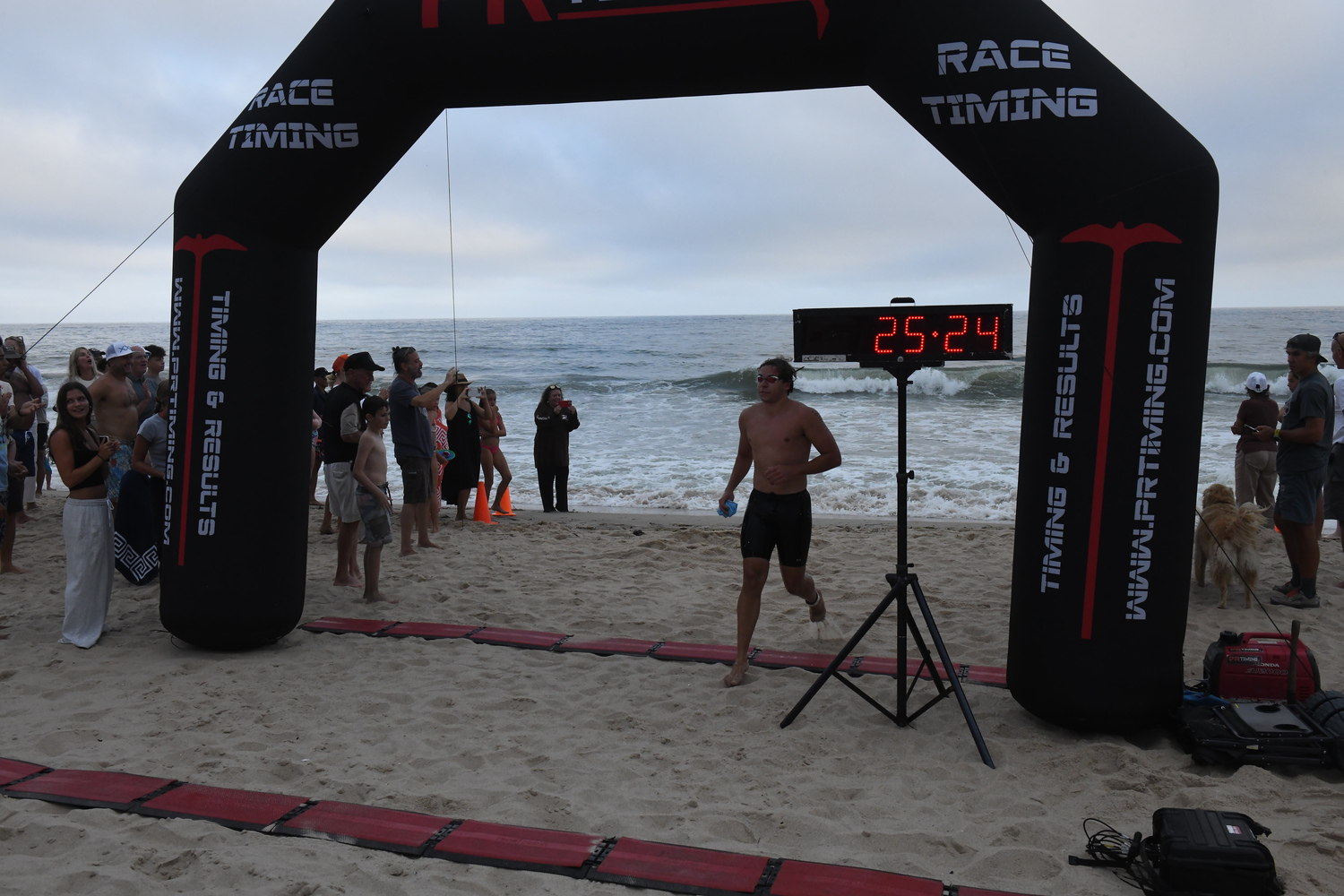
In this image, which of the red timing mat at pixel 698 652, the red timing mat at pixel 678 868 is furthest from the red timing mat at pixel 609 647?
the red timing mat at pixel 678 868

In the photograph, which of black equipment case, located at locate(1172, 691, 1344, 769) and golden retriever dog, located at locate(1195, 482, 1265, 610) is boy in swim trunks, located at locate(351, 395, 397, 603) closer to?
black equipment case, located at locate(1172, 691, 1344, 769)

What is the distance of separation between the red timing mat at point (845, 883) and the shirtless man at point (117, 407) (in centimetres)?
553

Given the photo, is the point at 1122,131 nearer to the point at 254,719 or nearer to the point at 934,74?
the point at 934,74

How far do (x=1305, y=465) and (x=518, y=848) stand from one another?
18.4ft

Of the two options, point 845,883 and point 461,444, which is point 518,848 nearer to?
point 845,883

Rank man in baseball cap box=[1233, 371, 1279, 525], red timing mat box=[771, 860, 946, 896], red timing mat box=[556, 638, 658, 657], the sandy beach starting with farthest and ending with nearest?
man in baseball cap box=[1233, 371, 1279, 525] < red timing mat box=[556, 638, 658, 657] < the sandy beach < red timing mat box=[771, 860, 946, 896]

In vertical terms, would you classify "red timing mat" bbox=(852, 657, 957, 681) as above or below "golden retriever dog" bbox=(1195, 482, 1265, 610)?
below

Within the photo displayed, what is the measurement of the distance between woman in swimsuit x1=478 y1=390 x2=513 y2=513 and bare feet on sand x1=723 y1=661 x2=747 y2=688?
5.22 m

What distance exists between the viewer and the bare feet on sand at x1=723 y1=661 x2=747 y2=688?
466 cm

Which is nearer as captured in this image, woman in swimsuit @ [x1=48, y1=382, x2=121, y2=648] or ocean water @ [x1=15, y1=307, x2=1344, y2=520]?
woman in swimsuit @ [x1=48, y1=382, x2=121, y2=648]

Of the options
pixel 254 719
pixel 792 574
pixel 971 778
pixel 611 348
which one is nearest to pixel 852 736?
pixel 971 778

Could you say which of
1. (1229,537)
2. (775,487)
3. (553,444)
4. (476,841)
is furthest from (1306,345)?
(553,444)

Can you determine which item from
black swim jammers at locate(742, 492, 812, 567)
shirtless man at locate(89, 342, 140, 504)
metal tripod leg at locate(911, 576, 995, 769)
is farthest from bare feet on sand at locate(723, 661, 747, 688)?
shirtless man at locate(89, 342, 140, 504)

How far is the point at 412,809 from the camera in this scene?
3340 millimetres
